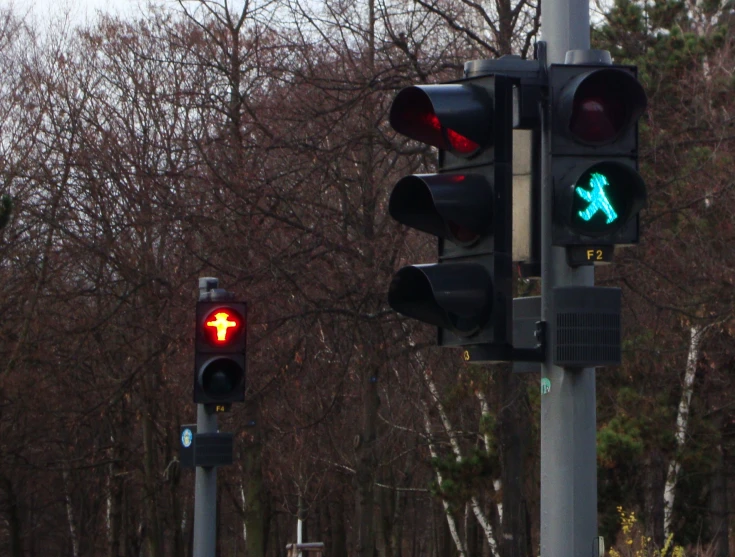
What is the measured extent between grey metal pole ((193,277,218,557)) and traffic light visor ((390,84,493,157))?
6.49m

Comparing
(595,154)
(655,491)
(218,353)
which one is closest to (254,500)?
(655,491)

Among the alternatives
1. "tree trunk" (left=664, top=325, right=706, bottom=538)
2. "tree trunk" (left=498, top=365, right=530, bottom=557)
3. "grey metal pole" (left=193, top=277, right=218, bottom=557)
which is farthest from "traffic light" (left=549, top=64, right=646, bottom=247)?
"tree trunk" (left=664, top=325, right=706, bottom=538)

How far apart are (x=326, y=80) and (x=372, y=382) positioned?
4091 millimetres

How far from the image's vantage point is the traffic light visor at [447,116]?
4277 mm

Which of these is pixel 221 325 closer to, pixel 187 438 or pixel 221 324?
pixel 221 324

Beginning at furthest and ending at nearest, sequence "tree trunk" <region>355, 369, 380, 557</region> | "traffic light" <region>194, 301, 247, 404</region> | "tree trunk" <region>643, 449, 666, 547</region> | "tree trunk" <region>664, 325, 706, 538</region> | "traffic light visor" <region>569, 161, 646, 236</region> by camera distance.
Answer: "tree trunk" <region>643, 449, 666, 547</region> < "tree trunk" <region>664, 325, 706, 538</region> < "tree trunk" <region>355, 369, 380, 557</region> < "traffic light" <region>194, 301, 247, 404</region> < "traffic light visor" <region>569, 161, 646, 236</region>

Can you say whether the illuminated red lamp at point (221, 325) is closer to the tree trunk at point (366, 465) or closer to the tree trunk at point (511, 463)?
the tree trunk at point (511, 463)

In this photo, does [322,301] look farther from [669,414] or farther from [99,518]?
[99,518]

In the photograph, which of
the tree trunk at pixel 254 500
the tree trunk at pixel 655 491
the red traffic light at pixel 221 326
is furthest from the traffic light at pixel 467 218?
the tree trunk at pixel 655 491

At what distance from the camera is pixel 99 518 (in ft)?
148

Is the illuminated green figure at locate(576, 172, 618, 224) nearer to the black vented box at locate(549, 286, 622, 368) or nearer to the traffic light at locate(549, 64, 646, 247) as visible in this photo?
the traffic light at locate(549, 64, 646, 247)

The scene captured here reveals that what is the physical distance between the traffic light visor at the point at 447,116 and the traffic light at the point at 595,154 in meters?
0.28

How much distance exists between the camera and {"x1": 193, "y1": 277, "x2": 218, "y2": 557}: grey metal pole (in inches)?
426

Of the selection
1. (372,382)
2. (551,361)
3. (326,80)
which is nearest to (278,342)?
(372,382)
